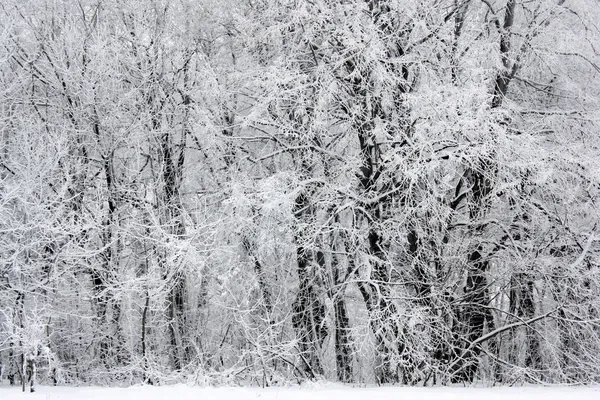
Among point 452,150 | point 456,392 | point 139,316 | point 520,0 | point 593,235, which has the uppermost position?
point 520,0

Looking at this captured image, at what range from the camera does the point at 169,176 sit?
14.4m

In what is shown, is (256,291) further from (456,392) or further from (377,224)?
(456,392)

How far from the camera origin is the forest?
11.9m

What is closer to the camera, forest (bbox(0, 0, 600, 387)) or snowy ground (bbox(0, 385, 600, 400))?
snowy ground (bbox(0, 385, 600, 400))

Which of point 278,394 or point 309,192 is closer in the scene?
point 278,394

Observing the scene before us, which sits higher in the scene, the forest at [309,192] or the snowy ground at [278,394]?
the forest at [309,192]

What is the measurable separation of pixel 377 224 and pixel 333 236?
117 centimetres

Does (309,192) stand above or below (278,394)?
above

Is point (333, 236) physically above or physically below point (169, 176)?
below

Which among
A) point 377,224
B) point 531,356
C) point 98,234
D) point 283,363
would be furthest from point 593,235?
point 98,234

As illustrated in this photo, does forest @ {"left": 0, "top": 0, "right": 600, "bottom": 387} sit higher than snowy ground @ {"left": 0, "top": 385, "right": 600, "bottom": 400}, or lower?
higher

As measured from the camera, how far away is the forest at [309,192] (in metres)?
11.9

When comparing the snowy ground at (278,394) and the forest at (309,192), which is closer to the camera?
the snowy ground at (278,394)

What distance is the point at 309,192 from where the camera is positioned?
508 inches
